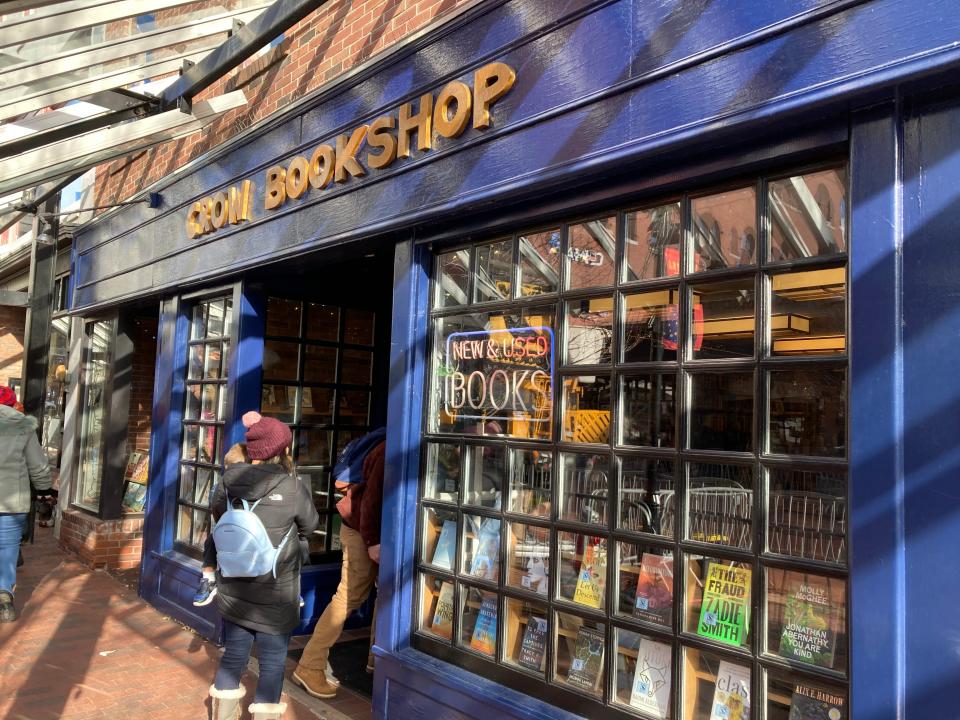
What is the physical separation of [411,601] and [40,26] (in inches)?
→ 164

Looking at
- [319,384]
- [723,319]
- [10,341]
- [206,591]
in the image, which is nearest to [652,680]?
[723,319]

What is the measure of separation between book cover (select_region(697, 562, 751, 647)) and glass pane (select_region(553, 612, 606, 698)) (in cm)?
50

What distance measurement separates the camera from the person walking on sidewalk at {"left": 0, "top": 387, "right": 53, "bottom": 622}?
6047mm

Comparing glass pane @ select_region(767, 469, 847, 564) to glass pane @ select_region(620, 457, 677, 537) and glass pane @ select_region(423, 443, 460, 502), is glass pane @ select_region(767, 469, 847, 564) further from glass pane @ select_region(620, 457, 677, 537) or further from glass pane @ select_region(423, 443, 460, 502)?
glass pane @ select_region(423, 443, 460, 502)

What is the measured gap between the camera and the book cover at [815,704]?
2.43m

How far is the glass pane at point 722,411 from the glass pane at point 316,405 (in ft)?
13.0

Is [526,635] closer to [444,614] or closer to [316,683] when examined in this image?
[444,614]

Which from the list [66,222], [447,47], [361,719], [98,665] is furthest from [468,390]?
[66,222]

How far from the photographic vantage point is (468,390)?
12.8 ft

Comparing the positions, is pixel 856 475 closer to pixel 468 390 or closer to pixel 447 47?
pixel 468 390

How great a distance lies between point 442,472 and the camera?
4.01 metres

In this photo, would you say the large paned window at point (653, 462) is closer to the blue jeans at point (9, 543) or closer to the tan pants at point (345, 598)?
the tan pants at point (345, 598)

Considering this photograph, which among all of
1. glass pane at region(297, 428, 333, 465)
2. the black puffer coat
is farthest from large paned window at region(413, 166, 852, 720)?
glass pane at region(297, 428, 333, 465)

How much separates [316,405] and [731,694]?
4300 millimetres
